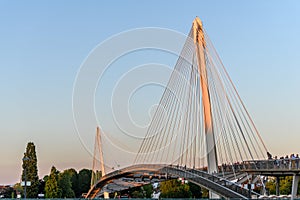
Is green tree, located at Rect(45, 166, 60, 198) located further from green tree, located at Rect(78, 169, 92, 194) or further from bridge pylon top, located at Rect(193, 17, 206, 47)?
bridge pylon top, located at Rect(193, 17, 206, 47)

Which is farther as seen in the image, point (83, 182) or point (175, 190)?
point (83, 182)

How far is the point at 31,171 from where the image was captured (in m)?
98.6

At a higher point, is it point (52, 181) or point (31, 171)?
point (31, 171)

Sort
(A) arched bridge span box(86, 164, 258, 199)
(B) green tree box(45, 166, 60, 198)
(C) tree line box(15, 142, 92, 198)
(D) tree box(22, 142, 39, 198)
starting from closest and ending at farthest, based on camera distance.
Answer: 1. (A) arched bridge span box(86, 164, 258, 199)
2. (D) tree box(22, 142, 39, 198)
3. (C) tree line box(15, 142, 92, 198)
4. (B) green tree box(45, 166, 60, 198)

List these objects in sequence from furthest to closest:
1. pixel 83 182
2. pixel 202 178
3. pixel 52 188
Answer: pixel 83 182
pixel 52 188
pixel 202 178

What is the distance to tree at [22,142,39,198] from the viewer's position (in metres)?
95.7

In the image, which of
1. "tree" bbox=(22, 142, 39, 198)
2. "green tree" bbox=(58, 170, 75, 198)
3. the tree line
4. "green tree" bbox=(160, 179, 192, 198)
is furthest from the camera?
"green tree" bbox=(58, 170, 75, 198)

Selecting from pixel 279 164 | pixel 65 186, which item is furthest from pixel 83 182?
pixel 279 164

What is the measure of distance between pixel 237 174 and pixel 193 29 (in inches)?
585

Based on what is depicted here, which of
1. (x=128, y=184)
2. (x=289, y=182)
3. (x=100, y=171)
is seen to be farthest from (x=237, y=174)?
(x=100, y=171)

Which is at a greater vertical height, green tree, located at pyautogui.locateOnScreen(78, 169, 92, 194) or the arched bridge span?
green tree, located at pyautogui.locateOnScreen(78, 169, 92, 194)

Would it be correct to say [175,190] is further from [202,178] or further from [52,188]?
[202,178]

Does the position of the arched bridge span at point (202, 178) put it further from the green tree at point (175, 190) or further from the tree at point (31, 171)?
the green tree at point (175, 190)

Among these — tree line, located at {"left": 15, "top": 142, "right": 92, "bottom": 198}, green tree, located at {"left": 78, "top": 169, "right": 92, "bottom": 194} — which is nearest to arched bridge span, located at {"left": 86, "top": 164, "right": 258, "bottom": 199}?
tree line, located at {"left": 15, "top": 142, "right": 92, "bottom": 198}
